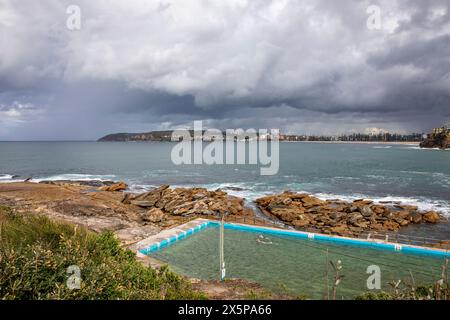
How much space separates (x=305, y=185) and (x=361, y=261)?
34.4m

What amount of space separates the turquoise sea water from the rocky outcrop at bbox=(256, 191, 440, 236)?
246 inches

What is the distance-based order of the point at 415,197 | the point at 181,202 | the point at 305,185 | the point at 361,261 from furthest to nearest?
the point at 305,185 < the point at 415,197 < the point at 181,202 < the point at 361,261

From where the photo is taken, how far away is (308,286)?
1480 centimetres

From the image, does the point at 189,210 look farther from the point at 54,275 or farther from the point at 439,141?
the point at 439,141

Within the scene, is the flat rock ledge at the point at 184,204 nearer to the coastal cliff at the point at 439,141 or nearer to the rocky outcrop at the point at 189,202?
the rocky outcrop at the point at 189,202

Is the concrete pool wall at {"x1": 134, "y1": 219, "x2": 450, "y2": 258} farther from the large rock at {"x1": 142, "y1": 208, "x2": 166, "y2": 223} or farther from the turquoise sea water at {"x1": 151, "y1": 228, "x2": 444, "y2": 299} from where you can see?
the large rock at {"x1": 142, "y1": 208, "x2": 166, "y2": 223}

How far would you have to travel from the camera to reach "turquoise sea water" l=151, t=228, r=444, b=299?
49.8ft

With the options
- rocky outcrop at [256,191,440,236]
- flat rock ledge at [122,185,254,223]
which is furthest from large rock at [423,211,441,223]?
flat rock ledge at [122,185,254,223]

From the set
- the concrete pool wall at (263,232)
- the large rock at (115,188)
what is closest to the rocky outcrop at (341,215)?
the concrete pool wall at (263,232)

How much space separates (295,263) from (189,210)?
1683 cm

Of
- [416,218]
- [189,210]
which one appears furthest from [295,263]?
[416,218]

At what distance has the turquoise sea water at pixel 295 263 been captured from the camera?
15164mm
